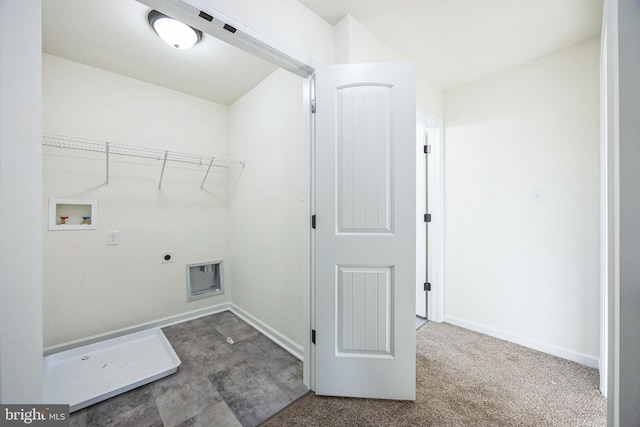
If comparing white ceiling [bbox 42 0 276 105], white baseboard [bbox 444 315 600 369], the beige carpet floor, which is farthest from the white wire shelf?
white baseboard [bbox 444 315 600 369]

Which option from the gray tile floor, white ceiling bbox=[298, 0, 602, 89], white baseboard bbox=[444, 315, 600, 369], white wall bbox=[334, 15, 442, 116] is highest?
white ceiling bbox=[298, 0, 602, 89]

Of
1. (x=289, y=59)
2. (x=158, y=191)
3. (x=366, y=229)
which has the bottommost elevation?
(x=366, y=229)

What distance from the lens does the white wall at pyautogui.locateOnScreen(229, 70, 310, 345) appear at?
2119 millimetres

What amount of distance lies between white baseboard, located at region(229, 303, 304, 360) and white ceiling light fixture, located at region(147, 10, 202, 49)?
2.45 metres

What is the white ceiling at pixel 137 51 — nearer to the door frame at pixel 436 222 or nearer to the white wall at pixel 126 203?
the white wall at pixel 126 203

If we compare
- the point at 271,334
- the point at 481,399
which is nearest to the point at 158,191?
the point at 271,334

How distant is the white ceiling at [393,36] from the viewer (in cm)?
162

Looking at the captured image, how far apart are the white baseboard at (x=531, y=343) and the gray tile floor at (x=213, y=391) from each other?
172cm

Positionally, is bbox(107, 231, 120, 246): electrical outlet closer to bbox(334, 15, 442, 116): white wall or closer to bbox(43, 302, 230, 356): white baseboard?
bbox(43, 302, 230, 356): white baseboard

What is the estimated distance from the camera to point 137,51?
6.81 ft

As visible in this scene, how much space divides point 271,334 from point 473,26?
117 inches

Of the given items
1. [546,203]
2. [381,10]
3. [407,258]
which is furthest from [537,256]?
[381,10]

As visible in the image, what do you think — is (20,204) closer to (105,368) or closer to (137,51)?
(105,368)

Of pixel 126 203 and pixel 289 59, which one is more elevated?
pixel 289 59
